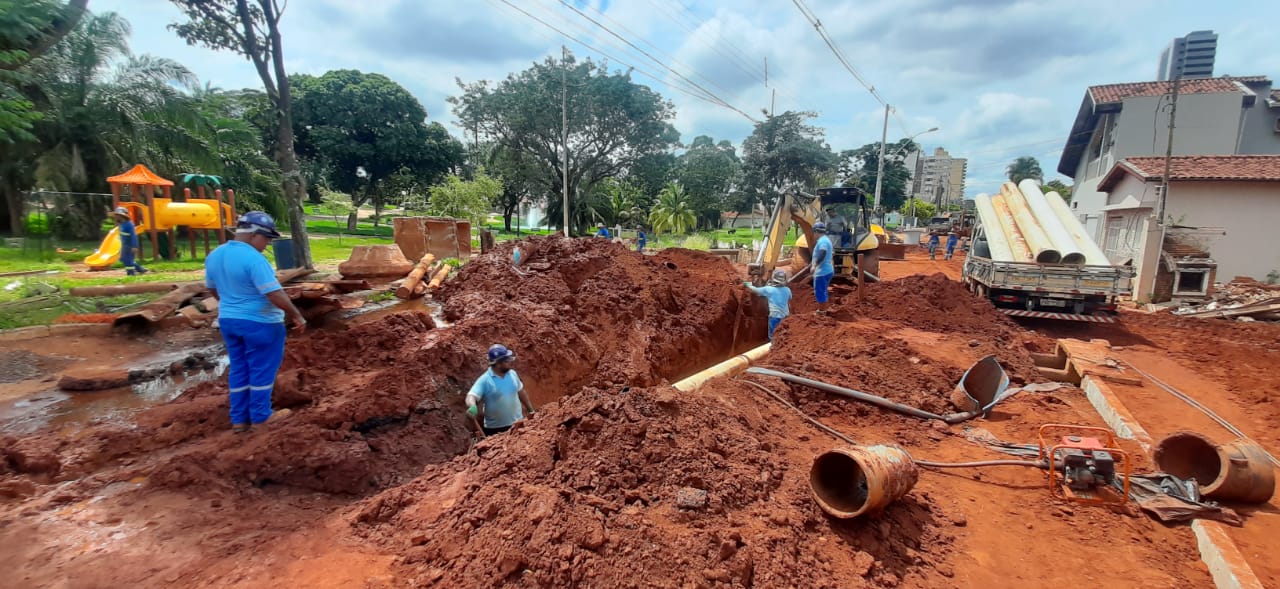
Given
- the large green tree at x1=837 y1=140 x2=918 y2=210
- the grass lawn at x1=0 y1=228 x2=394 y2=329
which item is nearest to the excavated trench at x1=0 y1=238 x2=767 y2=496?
the grass lawn at x1=0 y1=228 x2=394 y2=329

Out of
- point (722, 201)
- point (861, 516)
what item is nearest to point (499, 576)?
point (861, 516)

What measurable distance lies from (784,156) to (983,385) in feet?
112

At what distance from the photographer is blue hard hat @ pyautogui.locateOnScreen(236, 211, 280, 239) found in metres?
4.17

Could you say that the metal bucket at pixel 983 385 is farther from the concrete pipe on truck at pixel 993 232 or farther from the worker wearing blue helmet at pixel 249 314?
the concrete pipe on truck at pixel 993 232

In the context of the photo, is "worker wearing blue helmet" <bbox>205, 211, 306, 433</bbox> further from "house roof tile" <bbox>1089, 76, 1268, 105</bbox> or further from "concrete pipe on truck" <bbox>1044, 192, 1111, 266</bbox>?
"house roof tile" <bbox>1089, 76, 1268, 105</bbox>

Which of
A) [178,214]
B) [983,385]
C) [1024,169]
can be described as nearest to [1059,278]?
[983,385]

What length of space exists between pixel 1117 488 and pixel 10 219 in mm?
22269

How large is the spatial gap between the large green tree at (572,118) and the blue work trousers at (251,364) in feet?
71.0

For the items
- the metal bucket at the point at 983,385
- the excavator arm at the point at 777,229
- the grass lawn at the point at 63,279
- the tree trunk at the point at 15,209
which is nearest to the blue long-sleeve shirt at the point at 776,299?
the excavator arm at the point at 777,229

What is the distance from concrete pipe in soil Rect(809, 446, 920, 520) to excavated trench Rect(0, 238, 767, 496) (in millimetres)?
2996

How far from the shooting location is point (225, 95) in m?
17.3

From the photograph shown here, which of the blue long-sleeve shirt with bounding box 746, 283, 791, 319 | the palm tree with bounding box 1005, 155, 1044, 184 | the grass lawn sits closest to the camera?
the grass lawn

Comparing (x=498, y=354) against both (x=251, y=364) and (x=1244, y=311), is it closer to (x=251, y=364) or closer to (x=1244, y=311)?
(x=251, y=364)

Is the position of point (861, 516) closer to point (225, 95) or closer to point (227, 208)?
point (227, 208)
